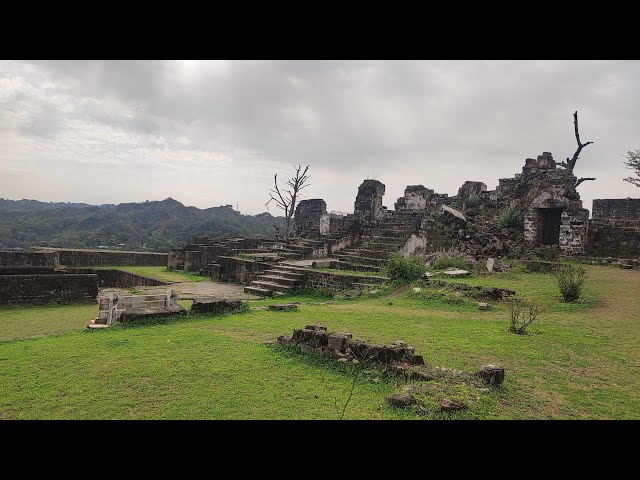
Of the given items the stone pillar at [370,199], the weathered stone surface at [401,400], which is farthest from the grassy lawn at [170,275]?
the weathered stone surface at [401,400]

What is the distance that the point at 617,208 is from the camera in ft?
66.7

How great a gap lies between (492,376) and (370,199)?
23977mm

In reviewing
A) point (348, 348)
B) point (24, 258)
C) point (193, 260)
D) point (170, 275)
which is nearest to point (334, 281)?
point (348, 348)

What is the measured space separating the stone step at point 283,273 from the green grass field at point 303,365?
16.0ft

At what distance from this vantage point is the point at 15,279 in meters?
12.0

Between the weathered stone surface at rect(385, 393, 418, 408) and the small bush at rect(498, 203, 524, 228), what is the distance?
14614mm

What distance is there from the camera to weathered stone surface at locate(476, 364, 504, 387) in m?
4.73

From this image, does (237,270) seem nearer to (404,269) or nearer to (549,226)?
(404,269)

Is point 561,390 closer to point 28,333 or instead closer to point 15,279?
point 28,333

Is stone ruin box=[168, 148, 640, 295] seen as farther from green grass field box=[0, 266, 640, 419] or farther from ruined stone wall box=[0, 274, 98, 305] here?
green grass field box=[0, 266, 640, 419]

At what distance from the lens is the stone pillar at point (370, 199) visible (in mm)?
28188

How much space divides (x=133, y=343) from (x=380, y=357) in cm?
421

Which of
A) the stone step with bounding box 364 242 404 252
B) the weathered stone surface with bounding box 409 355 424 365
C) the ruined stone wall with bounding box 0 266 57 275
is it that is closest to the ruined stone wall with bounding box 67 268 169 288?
the ruined stone wall with bounding box 0 266 57 275
